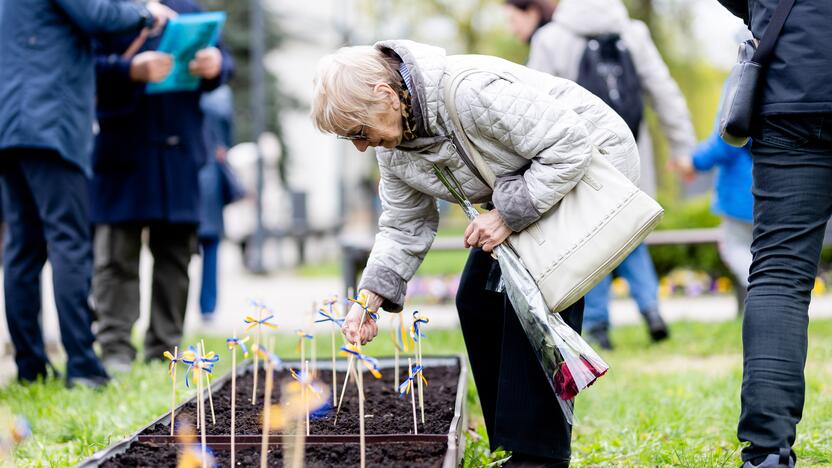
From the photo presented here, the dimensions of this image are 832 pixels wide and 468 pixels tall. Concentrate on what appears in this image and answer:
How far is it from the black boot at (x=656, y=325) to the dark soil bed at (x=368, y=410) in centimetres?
205

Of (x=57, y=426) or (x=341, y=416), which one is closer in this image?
(x=341, y=416)

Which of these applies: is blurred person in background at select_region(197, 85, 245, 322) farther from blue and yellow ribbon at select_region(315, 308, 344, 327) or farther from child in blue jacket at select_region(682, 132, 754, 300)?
blue and yellow ribbon at select_region(315, 308, 344, 327)

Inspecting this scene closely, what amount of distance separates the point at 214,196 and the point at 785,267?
6.15 metres

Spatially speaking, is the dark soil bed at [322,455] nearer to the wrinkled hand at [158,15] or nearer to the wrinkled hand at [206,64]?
the wrinkled hand at [158,15]

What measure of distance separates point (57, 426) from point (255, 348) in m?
1.67

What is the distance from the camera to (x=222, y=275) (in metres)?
15.1

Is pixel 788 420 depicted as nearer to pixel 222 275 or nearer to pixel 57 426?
pixel 57 426

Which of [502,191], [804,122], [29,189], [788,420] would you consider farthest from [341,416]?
[29,189]

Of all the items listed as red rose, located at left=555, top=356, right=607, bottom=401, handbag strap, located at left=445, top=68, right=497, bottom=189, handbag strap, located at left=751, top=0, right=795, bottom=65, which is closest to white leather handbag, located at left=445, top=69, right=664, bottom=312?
handbag strap, located at left=445, top=68, right=497, bottom=189

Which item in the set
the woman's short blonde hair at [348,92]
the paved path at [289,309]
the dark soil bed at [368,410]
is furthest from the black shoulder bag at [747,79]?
the paved path at [289,309]

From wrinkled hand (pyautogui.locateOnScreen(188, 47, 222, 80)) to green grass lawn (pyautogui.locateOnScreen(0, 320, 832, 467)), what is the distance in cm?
156

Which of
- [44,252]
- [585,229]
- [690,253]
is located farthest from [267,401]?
[690,253]

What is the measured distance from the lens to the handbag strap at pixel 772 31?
102 inches

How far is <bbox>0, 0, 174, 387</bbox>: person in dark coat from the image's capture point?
14.3ft
